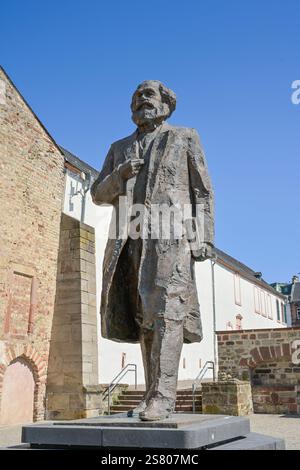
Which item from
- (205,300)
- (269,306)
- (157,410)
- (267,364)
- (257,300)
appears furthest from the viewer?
(269,306)

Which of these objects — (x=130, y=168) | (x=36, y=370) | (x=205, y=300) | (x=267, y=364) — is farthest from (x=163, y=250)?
(x=205, y=300)

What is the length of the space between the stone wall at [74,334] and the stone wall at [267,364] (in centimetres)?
486

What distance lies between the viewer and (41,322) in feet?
46.1

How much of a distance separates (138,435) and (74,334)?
11288mm

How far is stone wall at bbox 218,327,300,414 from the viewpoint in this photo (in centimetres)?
1547

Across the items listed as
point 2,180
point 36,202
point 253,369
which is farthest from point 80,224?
A: point 253,369

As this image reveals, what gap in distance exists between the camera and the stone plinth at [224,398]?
1361cm

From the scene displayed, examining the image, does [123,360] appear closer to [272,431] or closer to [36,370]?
[36,370]

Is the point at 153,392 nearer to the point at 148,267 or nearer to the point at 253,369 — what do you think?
the point at 148,267

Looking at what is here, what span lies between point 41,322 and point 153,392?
11.2 meters

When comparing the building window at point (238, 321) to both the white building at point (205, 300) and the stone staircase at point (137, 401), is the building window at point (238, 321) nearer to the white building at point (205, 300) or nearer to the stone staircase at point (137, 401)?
the white building at point (205, 300)

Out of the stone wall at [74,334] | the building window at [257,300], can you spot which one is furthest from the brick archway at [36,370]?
the building window at [257,300]

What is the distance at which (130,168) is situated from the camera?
3.97 meters

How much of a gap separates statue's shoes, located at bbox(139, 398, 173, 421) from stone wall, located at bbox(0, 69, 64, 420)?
10.1 m
